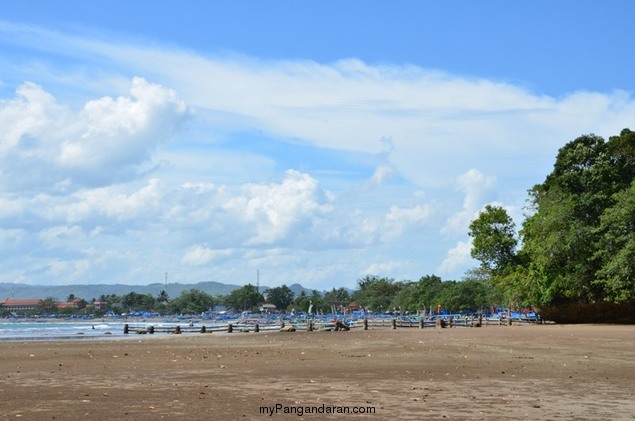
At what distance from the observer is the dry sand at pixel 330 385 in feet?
42.9

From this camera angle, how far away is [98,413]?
12984 millimetres

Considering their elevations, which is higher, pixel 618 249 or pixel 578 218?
pixel 578 218

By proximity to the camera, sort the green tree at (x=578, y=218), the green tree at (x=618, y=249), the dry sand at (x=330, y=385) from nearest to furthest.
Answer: the dry sand at (x=330, y=385) → the green tree at (x=618, y=249) → the green tree at (x=578, y=218)

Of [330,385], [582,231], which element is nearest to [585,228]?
[582,231]

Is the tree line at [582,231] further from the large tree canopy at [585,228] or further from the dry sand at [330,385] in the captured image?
the dry sand at [330,385]

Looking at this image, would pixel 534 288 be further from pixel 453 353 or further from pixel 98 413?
pixel 98 413

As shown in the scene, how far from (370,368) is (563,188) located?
129 ft

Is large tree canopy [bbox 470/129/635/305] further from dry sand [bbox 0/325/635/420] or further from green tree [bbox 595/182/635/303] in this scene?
dry sand [bbox 0/325/635/420]

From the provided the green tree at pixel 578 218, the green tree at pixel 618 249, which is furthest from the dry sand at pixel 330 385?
the green tree at pixel 578 218

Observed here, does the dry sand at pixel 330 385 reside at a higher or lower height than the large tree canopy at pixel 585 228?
lower

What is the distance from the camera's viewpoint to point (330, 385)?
16.9 meters

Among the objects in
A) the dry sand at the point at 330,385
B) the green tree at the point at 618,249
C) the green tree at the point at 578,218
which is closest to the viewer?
the dry sand at the point at 330,385

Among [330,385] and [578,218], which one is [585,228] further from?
[330,385]

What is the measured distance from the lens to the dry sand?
13.1 m
